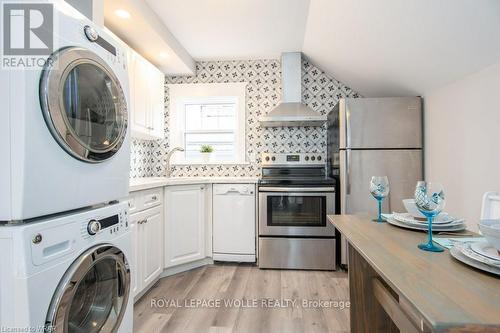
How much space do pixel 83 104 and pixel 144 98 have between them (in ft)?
5.52

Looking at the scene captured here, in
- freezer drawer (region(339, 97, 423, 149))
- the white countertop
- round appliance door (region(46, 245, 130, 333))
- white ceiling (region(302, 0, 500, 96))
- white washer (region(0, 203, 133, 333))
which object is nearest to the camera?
white washer (region(0, 203, 133, 333))

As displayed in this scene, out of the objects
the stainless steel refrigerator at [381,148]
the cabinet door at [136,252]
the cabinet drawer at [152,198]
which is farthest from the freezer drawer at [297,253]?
the cabinet door at [136,252]

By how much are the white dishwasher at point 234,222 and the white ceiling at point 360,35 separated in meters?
1.66

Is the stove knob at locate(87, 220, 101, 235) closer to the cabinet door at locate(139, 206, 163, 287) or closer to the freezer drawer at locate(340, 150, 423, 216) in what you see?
the cabinet door at locate(139, 206, 163, 287)

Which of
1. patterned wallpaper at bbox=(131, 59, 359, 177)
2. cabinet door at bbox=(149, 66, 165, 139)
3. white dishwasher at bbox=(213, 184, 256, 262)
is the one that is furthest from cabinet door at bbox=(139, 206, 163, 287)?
patterned wallpaper at bbox=(131, 59, 359, 177)

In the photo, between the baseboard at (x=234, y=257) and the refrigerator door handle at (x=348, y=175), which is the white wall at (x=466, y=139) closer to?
the refrigerator door handle at (x=348, y=175)

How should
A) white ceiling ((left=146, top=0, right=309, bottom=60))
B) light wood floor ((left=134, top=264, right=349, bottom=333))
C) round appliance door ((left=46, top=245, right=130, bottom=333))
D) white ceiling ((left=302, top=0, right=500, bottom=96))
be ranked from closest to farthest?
round appliance door ((left=46, top=245, right=130, bottom=333))
white ceiling ((left=302, top=0, right=500, bottom=96))
light wood floor ((left=134, top=264, right=349, bottom=333))
white ceiling ((left=146, top=0, right=309, bottom=60))

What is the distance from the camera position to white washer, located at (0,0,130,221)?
0.81 m

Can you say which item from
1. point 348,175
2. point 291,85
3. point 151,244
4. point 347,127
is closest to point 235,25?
point 291,85

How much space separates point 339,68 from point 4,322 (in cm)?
330

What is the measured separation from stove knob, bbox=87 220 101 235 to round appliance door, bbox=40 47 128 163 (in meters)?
0.25

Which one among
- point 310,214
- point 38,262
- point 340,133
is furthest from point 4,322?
point 340,133

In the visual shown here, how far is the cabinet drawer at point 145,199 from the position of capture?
75.7 inches

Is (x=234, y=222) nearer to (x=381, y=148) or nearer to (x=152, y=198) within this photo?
(x=152, y=198)
